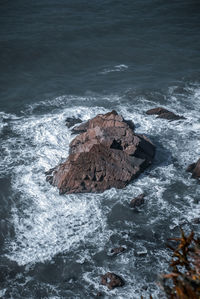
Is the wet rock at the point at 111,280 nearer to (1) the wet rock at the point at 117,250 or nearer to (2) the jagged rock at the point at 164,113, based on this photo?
(1) the wet rock at the point at 117,250

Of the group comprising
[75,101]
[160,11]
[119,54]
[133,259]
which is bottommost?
[133,259]

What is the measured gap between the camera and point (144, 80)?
41.1 metres

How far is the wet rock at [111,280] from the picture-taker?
676 inches

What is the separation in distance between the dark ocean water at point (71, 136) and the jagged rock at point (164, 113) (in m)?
0.86

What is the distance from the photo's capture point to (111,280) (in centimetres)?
1741

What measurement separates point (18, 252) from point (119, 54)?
36406mm

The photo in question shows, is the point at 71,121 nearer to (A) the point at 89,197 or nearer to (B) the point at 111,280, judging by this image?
(A) the point at 89,197

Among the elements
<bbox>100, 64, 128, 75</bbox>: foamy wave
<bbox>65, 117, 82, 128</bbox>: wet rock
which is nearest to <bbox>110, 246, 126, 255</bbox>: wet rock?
<bbox>65, 117, 82, 128</bbox>: wet rock

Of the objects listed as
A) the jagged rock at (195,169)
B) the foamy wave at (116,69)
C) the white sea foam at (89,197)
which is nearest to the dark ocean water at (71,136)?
the white sea foam at (89,197)

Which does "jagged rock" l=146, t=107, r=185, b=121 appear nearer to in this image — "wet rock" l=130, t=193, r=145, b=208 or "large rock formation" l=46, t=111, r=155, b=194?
"large rock formation" l=46, t=111, r=155, b=194

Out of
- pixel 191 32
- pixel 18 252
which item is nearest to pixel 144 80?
pixel 191 32

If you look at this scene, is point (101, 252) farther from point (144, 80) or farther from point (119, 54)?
point (119, 54)

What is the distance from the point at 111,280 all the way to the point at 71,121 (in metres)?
18.5

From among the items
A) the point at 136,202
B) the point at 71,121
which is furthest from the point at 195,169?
the point at 71,121
